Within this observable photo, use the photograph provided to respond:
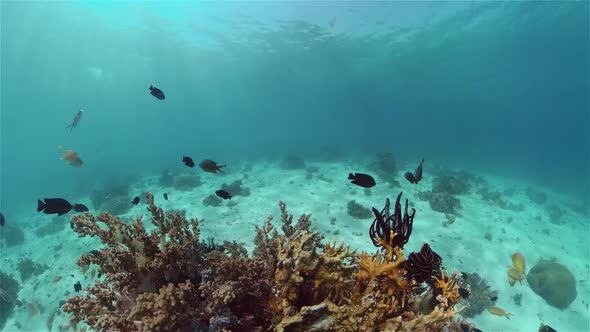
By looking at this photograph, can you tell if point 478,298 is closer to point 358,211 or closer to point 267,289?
point 358,211

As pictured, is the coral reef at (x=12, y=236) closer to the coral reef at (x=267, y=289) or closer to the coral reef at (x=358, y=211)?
the coral reef at (x=358, y=211)

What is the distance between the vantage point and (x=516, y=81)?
71438mm

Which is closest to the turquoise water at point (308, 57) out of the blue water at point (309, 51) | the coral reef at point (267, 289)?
the blue water at point (309, 51)

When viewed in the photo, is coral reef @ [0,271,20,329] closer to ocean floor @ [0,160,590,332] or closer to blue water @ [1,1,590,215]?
ocean floor @ [0,160,590,332]

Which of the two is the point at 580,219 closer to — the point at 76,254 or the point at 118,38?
the point at 76,254

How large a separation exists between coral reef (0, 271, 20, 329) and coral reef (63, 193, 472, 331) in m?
12.5

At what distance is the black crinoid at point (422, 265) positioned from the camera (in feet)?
8.05

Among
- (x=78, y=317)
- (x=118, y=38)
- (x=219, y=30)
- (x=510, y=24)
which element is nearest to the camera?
(x=78, y=317)

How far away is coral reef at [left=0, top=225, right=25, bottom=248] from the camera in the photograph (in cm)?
Answer: 1931

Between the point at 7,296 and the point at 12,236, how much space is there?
12400 mm

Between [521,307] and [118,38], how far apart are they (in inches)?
2248

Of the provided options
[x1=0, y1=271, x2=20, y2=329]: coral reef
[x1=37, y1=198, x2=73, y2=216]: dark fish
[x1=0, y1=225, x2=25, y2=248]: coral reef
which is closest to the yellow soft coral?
[x1=37, y1=198, x2=73, y2=216]: dark fish

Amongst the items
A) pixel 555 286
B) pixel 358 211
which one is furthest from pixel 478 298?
pixel 358 211

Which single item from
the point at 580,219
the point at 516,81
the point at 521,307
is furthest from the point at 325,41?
the point at 516,81
